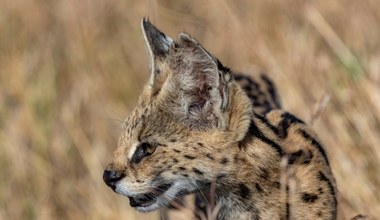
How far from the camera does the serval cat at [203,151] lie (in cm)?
557

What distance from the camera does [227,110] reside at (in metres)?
5.66

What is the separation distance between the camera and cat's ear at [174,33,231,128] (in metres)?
5.52

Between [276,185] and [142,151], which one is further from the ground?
[276,185]

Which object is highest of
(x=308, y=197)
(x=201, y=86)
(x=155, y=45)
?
(x=155, y=45)

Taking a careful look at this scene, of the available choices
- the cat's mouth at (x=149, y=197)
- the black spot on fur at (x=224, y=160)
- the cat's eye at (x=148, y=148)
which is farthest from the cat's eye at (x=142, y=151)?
the black spot on fur at (x=224, y=160)

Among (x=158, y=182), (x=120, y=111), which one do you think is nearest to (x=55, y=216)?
(x=120, y=111)

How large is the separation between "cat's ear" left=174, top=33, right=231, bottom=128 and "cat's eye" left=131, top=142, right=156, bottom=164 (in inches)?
8.8

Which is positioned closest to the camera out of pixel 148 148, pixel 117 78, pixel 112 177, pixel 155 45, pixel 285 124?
pixel 112 177

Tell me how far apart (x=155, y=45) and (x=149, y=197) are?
2.36 ft

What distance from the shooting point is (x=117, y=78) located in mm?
9977

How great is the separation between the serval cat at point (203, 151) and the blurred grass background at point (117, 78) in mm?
473

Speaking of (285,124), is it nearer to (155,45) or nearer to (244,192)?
(244,192)

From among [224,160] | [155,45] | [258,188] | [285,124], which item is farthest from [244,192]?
[155,45]

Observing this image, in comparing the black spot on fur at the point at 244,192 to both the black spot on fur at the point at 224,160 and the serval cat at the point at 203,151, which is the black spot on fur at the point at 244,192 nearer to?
the serval cat at the point at 203,151
